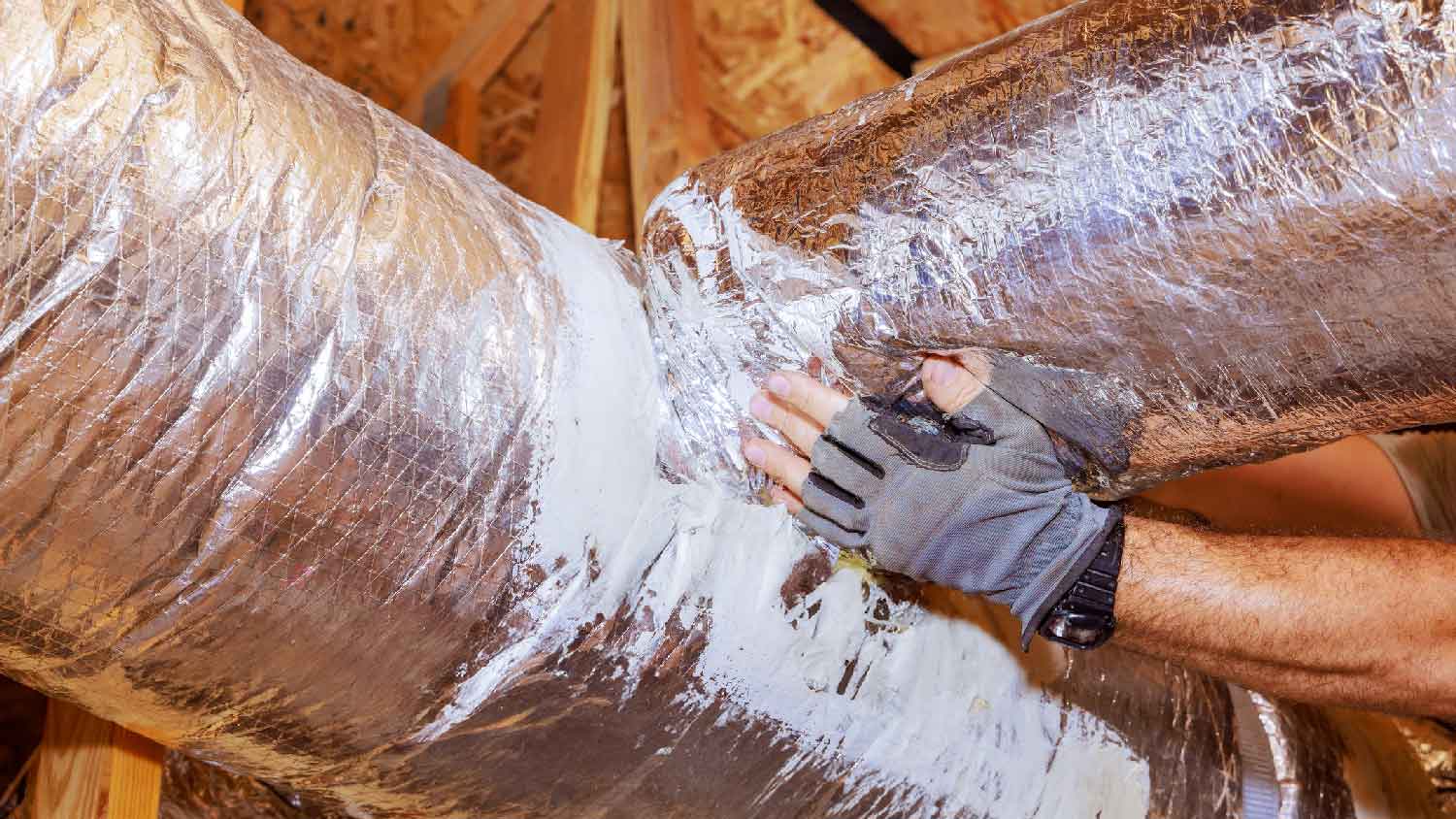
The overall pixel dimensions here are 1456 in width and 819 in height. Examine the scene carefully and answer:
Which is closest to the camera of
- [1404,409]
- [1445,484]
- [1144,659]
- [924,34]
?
[1404,409]

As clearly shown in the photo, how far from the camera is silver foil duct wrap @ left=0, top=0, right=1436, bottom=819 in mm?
575

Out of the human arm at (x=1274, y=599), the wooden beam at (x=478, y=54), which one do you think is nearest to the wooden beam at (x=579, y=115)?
the wooden beam at (x=478, y=54)

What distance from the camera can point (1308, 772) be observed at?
1.13 metres

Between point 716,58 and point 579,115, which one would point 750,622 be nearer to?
point 579,115

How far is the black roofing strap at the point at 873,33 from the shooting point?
2322mm

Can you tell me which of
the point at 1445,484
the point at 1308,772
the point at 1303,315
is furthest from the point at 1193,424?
the point at 1445,484

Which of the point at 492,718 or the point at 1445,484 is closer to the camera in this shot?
the point at 492,718

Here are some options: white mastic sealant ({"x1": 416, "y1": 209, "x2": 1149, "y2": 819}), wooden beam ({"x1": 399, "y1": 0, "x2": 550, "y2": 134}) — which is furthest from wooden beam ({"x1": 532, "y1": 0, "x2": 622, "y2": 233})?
white mastic sealant ({"x1": 416, "y1": 209, "x2": 1149, "y2": 819})

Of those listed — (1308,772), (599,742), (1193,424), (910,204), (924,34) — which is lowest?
(599,742)

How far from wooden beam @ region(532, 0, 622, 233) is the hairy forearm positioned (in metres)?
1.26

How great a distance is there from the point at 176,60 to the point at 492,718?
46 centimetres

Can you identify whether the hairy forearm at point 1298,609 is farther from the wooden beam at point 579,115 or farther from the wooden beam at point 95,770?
the wooden beam at point 579,115

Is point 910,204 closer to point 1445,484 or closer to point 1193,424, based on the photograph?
point 1193,424

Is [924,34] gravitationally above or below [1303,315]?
above
